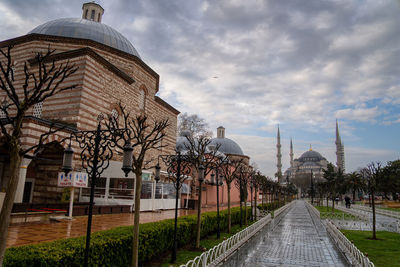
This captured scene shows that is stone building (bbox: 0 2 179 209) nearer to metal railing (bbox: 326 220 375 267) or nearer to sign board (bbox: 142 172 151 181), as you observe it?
sign board (bbox: 142 172 151 181)

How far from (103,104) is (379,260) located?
1466cm

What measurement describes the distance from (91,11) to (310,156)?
343 ft

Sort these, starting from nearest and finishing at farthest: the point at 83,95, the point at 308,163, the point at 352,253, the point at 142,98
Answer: the point at 352,253 < the point at 83,95 < the point at 142,98 < the point at 308,163

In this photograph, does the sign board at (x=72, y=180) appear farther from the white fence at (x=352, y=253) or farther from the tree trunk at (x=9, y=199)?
the white fence at (x=352, y=253)

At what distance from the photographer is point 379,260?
23.6 ft

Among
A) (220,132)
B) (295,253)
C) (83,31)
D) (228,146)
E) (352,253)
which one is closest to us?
(352,253)

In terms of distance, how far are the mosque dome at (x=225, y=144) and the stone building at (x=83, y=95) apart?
23046 millimetres

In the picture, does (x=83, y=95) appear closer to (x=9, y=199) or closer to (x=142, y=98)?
(x=142, y=98)

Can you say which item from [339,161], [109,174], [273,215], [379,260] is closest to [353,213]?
[273,215]

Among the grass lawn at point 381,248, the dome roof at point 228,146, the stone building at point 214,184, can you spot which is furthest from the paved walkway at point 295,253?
the dome roof at point 228,146

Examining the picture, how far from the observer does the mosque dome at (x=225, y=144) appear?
44.2m

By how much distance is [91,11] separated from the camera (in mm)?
22812

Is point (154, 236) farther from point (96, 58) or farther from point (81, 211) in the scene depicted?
point (96, 58)

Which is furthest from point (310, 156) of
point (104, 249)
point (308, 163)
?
point (104, 249)
